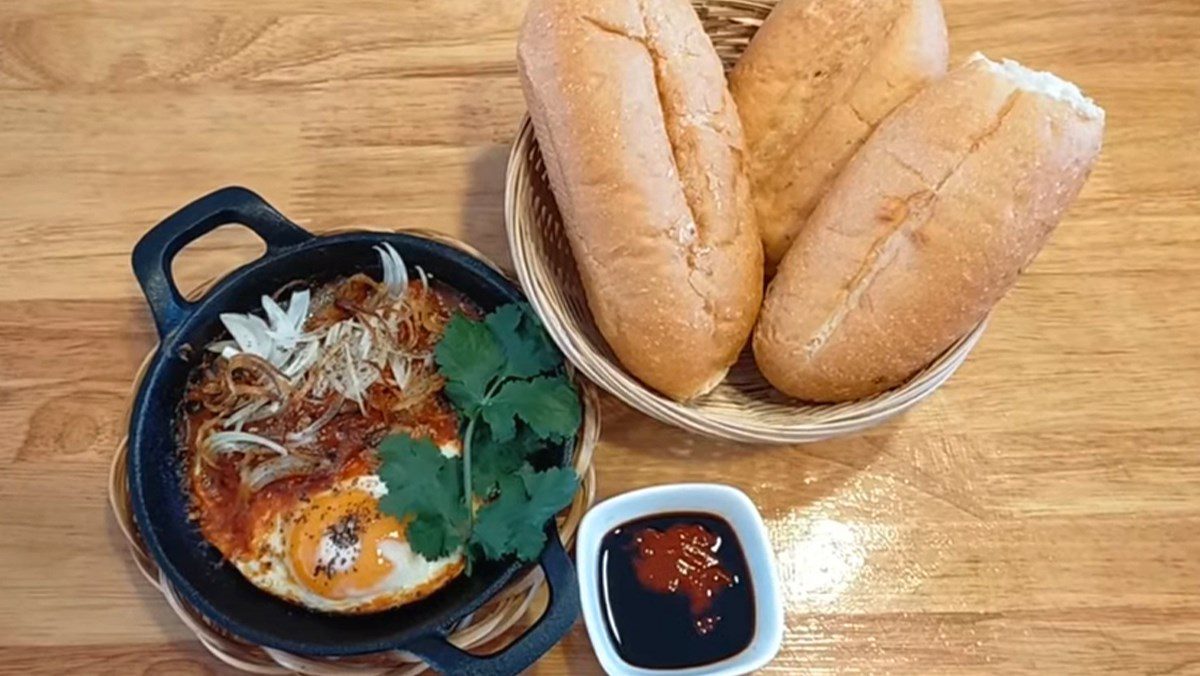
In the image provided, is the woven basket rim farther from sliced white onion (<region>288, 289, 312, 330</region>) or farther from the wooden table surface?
sliced white onion (<region>288, 289, 312, 330</region>)

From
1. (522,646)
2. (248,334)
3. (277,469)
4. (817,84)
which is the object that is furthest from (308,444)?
(817,84)

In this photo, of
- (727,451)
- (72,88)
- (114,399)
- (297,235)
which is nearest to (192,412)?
(114,399)

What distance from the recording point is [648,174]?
1.24 meters

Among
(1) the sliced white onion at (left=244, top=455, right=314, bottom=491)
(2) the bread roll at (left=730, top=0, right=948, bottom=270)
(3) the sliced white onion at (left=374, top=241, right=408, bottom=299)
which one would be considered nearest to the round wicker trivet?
(1) the sliced white onion at (left=244, top=455, right=314, bottom=491)

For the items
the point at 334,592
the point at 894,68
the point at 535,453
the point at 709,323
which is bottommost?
the point at 334,592

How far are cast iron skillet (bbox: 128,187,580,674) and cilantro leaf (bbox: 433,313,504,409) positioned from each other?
0.22 feet

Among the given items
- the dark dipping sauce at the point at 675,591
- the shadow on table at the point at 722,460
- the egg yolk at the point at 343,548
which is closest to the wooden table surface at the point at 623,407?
the shadow on table at the point at 722,460

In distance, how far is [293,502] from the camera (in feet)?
4.20

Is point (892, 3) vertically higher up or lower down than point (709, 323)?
higher up

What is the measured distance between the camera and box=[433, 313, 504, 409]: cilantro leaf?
1272mm

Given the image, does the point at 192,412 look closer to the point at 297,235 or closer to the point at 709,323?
the point at 297,235

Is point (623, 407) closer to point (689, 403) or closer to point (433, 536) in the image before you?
point (689, 403)

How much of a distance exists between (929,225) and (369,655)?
844mm

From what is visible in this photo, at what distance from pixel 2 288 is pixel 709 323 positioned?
3.28ft
